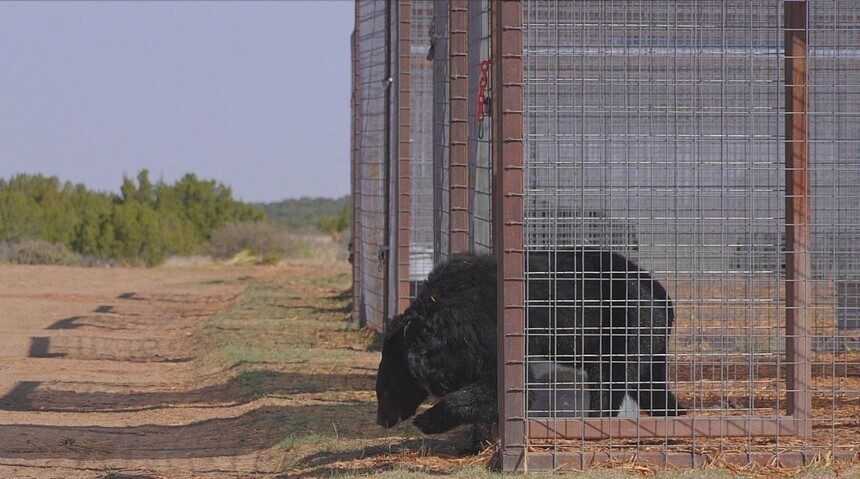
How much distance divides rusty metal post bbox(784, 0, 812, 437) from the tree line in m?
29.7

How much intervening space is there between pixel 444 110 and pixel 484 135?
1.48 meters

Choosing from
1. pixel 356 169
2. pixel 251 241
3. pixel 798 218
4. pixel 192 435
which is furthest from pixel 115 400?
pixel 251 241

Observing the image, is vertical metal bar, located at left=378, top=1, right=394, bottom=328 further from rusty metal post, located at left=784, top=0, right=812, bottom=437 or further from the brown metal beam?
rusty metal post, located at left=784, top=0, right=812, bottom=437

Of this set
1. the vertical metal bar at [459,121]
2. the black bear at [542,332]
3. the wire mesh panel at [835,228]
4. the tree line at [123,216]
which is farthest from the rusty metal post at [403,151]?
the tree line at [123,216]

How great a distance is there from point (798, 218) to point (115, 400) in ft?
17.9

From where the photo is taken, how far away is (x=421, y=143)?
45.2ft

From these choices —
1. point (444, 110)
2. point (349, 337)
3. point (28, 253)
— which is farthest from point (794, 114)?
point (28, 253)

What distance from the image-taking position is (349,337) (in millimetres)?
13133

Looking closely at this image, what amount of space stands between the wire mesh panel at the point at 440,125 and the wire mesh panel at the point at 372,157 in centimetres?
233

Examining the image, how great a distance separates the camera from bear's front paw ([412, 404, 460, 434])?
5.98m

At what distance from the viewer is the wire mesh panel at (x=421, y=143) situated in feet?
43.8

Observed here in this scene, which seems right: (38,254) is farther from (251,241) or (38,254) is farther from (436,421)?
(436,421)

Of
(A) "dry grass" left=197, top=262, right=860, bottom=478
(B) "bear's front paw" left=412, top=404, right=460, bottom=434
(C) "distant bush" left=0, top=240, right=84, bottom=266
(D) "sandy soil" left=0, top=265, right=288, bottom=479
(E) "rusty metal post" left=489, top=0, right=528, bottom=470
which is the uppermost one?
(E) "rusty metal post" left=489, top=0, right=528, bottom=470

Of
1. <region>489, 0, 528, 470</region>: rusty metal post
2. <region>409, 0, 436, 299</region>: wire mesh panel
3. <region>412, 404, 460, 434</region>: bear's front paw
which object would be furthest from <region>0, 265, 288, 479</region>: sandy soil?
<region>409, 0, 436, 299</region>: wire mesh panel
